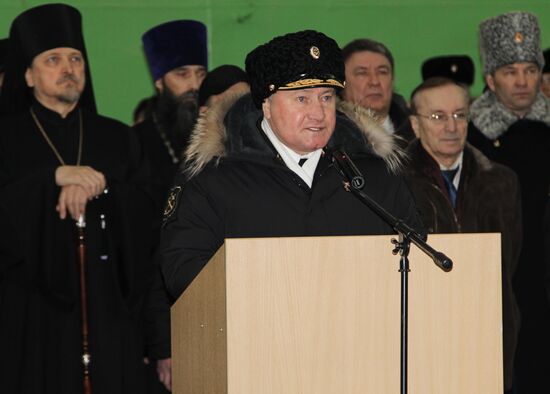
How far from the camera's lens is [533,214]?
656 centimetres

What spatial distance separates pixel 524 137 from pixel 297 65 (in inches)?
116

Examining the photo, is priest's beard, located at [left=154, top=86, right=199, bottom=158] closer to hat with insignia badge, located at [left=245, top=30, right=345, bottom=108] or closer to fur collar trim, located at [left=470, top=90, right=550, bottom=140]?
fur collar trim, located at [left=470, top=90, right=550, bottom=140]

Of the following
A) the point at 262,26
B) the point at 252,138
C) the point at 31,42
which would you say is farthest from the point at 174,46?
the point at 252,138

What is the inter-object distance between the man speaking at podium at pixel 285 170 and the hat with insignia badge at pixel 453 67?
4.19 m

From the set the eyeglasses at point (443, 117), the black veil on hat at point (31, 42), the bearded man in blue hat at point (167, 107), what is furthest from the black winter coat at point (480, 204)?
the black veil on hat at point (31, 42)

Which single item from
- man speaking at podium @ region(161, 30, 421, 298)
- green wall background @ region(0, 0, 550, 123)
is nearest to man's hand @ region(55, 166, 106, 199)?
man speaking at podium @ region(161, 30, 421, 298)

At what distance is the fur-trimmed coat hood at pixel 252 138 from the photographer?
4363 millimetres

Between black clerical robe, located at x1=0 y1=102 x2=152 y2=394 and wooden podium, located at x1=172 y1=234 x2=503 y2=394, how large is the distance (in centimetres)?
286

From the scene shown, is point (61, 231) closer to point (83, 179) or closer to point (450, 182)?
point (83, 179)

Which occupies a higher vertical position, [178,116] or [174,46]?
[174,46]

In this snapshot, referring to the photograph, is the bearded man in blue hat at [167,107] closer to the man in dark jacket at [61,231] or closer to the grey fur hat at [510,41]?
the man in dark jacket at [61,231]

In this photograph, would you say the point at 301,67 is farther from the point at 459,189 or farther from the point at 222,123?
the point at 459,189

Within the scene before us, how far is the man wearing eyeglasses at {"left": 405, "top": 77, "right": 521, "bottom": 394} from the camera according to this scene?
19.5ft

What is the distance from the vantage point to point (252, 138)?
437cm
